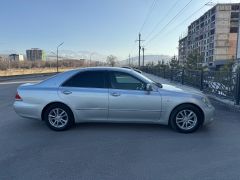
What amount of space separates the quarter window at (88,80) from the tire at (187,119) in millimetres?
1818

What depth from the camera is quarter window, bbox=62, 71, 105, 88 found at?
17.1 feet

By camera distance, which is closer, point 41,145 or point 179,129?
point 41,145

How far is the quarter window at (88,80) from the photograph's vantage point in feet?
17.1

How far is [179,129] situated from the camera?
508cm

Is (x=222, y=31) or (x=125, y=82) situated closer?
(x=125, y=82)

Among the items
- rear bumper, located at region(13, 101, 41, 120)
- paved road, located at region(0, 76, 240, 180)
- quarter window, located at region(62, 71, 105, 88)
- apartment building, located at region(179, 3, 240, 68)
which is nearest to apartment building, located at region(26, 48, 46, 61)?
apartment building, located at region(179, 3, 240, 68)

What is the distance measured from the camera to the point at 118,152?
4047 millimetres

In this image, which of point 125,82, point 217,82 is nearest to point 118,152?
point 125,82

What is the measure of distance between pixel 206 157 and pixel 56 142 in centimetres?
285

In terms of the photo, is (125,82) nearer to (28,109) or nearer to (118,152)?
(118,152)

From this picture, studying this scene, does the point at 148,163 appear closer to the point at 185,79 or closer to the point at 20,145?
the point at 20,145

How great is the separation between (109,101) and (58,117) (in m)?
1.27

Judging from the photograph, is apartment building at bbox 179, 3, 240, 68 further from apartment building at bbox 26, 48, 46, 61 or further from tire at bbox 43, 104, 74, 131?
tire at bbox 43, 104, 74, 131

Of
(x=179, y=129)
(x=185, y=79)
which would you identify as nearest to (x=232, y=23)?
(x=185, y=79)
